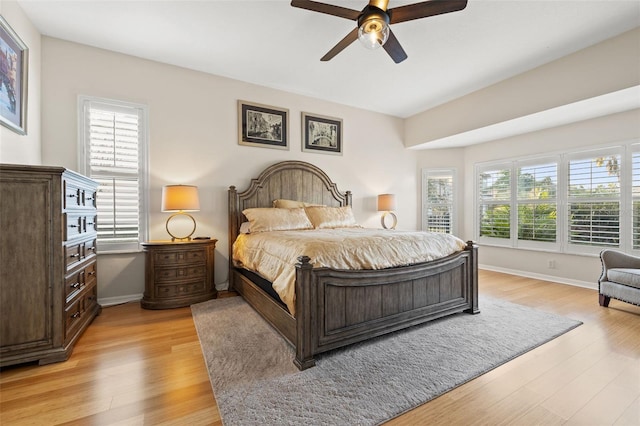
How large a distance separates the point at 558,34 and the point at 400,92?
1.93 metres

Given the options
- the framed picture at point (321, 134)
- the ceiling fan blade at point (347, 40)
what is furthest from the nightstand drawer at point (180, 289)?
the ceiling fan blade at point (347, 40)

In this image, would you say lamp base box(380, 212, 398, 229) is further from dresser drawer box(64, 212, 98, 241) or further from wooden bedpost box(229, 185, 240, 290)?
dresser drawer box(64, 212, 98, 241)

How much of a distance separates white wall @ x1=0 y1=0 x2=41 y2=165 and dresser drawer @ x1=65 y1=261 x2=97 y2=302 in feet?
3.57

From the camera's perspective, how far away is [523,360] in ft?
6.54

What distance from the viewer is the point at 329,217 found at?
3.93m

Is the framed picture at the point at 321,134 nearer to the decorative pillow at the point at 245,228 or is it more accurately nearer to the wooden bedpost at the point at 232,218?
the wooden bedpost at the point at 232,218

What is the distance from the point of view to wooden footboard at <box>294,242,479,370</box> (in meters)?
1.91

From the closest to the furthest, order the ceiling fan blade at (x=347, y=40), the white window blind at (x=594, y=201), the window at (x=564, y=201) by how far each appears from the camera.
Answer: the ceiling fan blade at (x=347, y=40), the window at (x=564, y=201), the white window blind at (x=594, y=201)

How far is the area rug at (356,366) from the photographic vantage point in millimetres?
1499

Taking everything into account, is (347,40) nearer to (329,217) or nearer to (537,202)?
(329,217)

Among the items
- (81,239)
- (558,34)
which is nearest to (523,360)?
(558,34)

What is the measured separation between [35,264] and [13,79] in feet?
5.62

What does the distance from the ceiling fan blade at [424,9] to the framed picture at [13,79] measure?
3110 millimetres

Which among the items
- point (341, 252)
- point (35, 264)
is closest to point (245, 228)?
point (341, 252)
